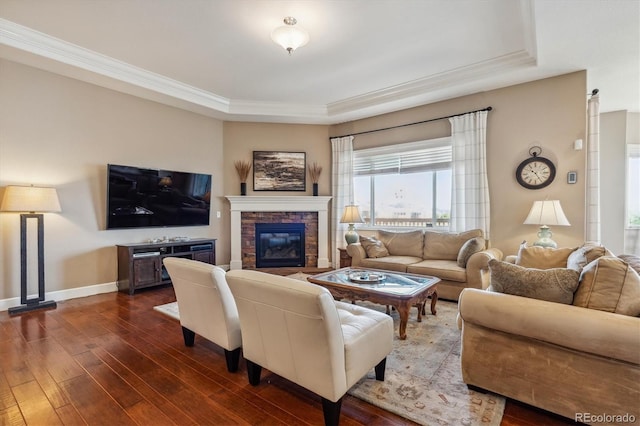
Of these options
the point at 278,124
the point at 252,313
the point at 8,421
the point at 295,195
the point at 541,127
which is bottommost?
the point at 8,421

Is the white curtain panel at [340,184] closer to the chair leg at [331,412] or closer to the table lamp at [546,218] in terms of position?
the table lamp at [546,218]

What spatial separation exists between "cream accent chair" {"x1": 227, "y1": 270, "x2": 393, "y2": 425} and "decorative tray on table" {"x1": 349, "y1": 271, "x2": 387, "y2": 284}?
45.3 inches

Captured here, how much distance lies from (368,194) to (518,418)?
4668 millimetres

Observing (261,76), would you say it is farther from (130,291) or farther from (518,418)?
(518,418)

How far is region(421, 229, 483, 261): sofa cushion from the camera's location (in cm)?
445

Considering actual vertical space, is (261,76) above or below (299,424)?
above

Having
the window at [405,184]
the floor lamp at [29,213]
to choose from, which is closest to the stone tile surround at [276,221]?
the window at [405,184]

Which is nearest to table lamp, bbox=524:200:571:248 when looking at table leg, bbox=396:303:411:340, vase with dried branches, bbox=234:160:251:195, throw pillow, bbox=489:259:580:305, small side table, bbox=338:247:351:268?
table leg, bbox=396:303:411:340

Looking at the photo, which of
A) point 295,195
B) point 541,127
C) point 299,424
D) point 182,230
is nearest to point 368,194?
point 295,195

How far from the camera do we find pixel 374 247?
4.82 meters

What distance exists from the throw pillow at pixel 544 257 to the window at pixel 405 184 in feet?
8.21

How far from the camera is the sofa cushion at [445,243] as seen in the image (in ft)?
14.6

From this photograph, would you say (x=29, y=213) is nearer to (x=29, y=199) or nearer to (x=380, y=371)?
(x=29, y=199)

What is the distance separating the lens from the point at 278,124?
20.4ft
